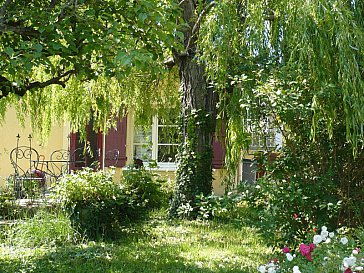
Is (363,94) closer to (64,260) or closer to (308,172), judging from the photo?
(308,172)

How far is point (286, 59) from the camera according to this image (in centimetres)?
491

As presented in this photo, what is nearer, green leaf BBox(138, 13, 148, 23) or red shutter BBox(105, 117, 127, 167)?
green leaf BBox(138, 13, 148, 23)

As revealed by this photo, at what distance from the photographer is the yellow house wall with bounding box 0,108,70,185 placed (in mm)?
11547

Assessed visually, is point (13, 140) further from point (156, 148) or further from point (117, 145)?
point (156, 148)

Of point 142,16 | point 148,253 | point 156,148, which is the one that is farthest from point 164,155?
point 142,16

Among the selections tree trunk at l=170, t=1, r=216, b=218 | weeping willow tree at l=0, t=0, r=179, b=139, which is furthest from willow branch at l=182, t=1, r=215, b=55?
weeping willow tree at l=0, t=0, r=179, b=139

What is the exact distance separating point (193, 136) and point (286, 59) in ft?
10.2

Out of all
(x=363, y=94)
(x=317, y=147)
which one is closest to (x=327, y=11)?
(x=363, y=94)

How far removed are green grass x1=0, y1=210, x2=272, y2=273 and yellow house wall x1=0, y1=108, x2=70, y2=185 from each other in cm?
572

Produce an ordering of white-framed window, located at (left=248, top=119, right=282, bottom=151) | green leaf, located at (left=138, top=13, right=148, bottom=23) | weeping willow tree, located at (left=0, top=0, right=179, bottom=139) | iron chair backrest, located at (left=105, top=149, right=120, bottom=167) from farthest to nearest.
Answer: iron chair backrest, located at (left=105, top=149, right=120, bottom=167), white-framed window, located at (left=248, top=119, right=282, bottom=151), weeping willow tree, located at (left=0, top=0, right=179, bottom=139), green leaf, located at (left=138, top=13, right=148, bottom=23)

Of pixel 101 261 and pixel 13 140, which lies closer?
pixel 101 261

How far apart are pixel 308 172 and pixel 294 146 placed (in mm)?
309

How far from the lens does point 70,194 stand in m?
6.27

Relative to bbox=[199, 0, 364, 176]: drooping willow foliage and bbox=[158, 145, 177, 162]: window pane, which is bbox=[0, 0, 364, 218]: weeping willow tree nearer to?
bbox=[199, 0, 364, 176]: drooping willow foliage
